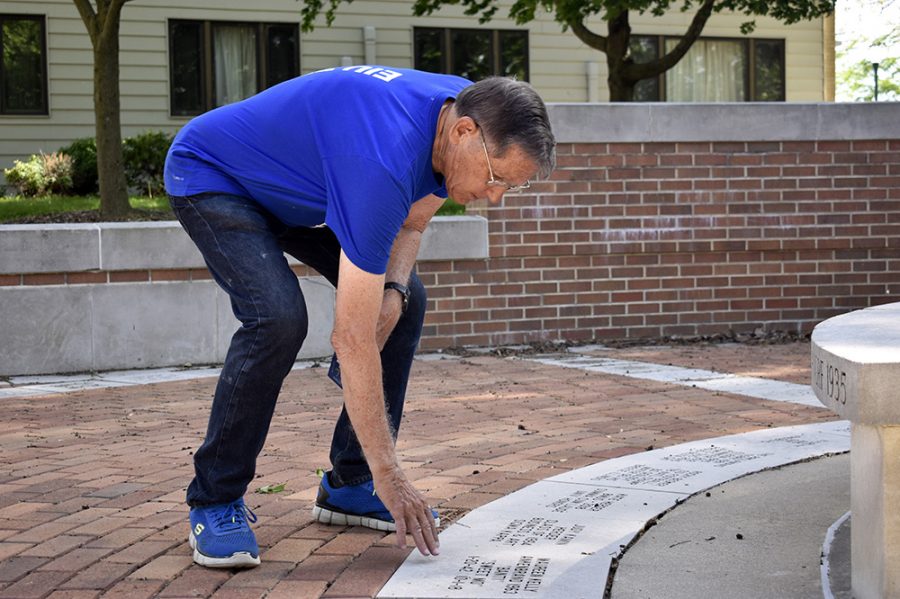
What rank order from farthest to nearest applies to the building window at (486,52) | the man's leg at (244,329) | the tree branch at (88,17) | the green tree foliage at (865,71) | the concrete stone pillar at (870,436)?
the green tree foliage at (865,71) → the building window at (486,52) → the tree branch at (88,17) → the man's leg at (244,329) → the concrete stone pillar at (870,436)

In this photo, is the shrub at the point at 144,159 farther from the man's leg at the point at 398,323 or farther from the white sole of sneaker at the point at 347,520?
the man's leg at the point at 398,323

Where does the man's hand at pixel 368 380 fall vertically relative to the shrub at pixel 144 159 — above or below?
below

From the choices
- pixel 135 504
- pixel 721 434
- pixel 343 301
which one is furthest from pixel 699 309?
pixel 343 301

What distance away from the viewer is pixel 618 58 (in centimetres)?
1580

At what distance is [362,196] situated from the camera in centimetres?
278

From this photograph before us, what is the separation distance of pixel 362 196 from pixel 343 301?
0.85 ft

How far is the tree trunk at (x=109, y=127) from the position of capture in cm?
993

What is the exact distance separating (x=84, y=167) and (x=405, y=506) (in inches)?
513

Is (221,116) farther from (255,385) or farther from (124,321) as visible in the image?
(124,321)

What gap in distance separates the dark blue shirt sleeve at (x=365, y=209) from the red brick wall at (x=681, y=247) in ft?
19.7

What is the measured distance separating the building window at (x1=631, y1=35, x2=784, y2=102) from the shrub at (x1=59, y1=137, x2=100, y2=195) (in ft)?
34.8

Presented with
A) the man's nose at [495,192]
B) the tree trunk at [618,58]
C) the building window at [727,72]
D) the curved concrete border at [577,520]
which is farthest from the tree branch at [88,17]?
the building window at [727,72]

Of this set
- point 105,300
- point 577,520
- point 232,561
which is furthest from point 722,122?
point 232,561

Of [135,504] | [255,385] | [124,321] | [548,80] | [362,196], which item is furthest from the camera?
[548,80]
